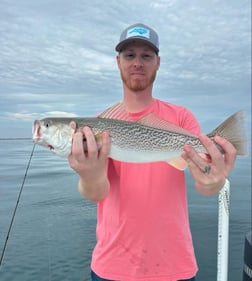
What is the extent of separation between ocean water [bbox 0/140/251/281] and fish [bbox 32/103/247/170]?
2610 mm

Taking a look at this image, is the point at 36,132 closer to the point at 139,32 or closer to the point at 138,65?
the point at 138,65

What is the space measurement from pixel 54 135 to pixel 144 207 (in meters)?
0.90

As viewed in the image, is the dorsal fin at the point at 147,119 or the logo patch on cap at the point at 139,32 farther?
the logo patch on cap at the point at 139,32

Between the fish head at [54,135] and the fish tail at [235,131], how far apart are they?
118cm

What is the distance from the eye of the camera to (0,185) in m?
7.18

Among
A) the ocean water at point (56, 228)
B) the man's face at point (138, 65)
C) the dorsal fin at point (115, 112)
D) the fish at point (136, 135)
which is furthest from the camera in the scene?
the ocean water at point (56, 228)

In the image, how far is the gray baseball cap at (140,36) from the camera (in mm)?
2768

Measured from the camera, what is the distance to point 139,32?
2.80 metres

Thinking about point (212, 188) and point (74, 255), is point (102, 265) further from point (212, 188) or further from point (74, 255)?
point (74, 255)

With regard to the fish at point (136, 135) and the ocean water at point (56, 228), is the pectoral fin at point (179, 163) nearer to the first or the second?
the fish at point (136, 135)

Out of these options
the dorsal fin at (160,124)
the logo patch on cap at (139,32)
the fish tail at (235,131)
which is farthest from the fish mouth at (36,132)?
the fish tail at (235,131)

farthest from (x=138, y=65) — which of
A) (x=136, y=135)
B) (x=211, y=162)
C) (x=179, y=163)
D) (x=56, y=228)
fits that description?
(x=56, y=228)

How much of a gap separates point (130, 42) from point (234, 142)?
4.13ft

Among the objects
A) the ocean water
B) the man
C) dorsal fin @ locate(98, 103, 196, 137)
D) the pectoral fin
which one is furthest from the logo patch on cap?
the ocean water
